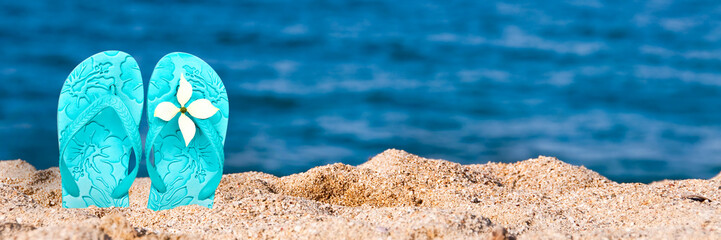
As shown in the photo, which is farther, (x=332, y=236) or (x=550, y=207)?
(x=550, y=207)

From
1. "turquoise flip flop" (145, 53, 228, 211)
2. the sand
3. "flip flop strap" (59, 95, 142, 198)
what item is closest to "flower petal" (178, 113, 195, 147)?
"turquoise flip flop" (145, 53, 228, 211)

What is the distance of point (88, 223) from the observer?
241cm

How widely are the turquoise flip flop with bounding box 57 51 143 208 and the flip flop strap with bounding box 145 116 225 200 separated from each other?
66 millimetres

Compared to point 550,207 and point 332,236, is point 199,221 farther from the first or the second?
point 550,207

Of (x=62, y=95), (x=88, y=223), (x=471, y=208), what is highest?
(x=62, y=95)

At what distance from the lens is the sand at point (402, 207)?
265 centimetres

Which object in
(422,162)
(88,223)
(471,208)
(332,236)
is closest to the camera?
(88,223)

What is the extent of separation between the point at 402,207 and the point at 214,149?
101 centimetres

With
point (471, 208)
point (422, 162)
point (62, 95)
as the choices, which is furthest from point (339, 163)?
point (62, 95)

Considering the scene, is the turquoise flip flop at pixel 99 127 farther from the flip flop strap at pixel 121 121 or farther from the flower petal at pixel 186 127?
the flower petal at pixel 186 127

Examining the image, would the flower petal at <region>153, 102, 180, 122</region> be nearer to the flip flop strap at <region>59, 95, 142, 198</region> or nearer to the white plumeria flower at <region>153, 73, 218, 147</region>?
the white plumeria flower at <region>153, 73, 218, 147</region>

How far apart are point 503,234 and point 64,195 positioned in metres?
2.21

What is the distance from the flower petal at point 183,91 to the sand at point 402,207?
51 cm

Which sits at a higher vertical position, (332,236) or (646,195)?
(646,195)
